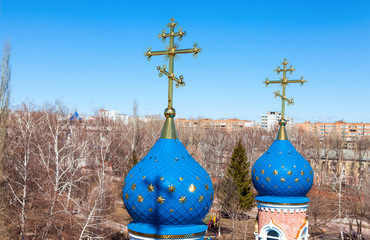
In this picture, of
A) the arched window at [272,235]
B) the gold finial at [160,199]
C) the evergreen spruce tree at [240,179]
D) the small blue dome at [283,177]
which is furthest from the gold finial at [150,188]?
the evergreen spruce tree at [240,179]

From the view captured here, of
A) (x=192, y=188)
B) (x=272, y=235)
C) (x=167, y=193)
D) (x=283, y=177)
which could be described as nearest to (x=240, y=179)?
(x=272, y=235)

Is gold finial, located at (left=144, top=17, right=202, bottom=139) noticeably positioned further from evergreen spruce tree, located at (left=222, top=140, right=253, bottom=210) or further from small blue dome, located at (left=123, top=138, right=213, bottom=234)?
evergreen spruce tree, located at (left=222, top=140, right=253, bottom=210)

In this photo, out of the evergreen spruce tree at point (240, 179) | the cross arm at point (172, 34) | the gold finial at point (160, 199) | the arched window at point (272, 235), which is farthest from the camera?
the evergreen spruce tree at point (240, 179)

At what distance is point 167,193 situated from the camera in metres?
7.24

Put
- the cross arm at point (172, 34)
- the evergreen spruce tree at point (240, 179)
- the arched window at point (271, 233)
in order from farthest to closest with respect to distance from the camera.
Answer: the evergreen spruce tree at point (240, 179)
the arched window at point (271, 233)
the cross arm at point (172, 34)

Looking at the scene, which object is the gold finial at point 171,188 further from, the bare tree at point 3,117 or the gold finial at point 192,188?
the bare tree at point 3,117

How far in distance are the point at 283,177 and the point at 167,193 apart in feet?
20.7

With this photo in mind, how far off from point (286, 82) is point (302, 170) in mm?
3535

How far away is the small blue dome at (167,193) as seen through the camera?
7.27m

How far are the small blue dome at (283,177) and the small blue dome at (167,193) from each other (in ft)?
17.8

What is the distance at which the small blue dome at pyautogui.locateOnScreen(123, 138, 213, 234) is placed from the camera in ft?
23.9

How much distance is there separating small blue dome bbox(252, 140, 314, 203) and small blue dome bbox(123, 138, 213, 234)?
5.43 meters

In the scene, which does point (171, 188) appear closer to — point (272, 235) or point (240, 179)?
point (272, 235)

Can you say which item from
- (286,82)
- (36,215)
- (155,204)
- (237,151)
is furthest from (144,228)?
(237,151)
